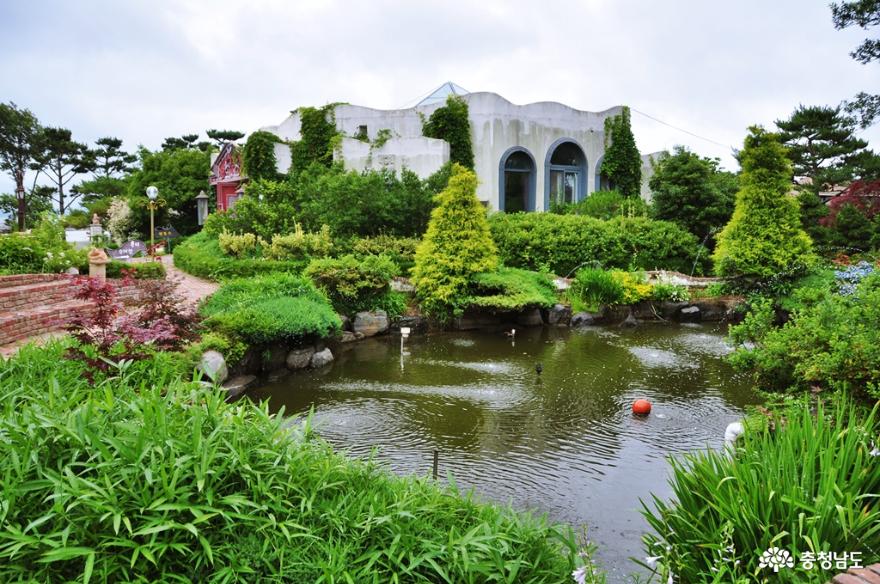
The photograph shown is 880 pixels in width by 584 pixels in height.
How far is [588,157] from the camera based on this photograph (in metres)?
22.4

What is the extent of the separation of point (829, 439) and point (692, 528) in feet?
3.07

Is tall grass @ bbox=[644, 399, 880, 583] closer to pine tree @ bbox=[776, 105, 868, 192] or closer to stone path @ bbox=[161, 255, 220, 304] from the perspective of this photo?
stone path @ bbox=[161, 255, 220, 304]

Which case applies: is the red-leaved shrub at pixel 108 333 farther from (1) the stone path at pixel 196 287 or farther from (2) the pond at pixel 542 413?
(1) the stone path at pixel 196 287

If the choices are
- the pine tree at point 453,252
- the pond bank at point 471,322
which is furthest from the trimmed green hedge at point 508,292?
the pond bank at point 471,322

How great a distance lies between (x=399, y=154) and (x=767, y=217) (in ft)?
38.4

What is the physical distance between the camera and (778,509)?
9.46 feet

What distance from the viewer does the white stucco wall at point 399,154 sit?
1962 cm

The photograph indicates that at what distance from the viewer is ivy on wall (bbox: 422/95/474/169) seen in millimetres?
19828

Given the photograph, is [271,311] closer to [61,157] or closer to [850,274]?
[850,274]

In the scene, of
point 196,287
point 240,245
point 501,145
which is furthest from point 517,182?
point 196,287

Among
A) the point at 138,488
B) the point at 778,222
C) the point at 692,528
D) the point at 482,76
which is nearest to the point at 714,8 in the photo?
the point at 778,222

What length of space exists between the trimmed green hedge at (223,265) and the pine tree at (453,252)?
324 centimetres

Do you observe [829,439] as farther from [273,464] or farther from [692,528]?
[273,464]

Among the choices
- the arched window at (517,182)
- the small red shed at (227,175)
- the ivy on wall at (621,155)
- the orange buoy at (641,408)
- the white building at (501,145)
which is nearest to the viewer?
the orange buoy at (641,408)
